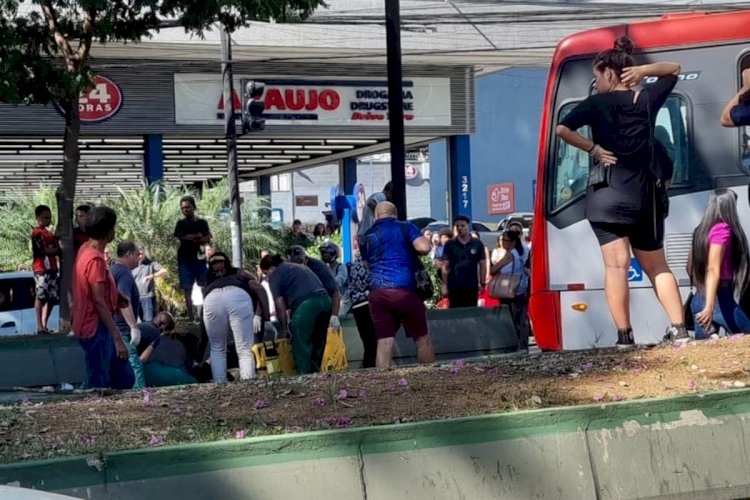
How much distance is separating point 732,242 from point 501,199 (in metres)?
39.2

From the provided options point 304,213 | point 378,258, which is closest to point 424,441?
point 378,258

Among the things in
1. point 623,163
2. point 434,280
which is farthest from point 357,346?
point 434,280

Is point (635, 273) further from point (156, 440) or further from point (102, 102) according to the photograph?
point (102, 102)

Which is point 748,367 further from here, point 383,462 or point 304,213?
point 304,213

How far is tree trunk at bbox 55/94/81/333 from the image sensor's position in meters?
14.6

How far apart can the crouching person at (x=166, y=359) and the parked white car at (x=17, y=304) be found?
7.26 m

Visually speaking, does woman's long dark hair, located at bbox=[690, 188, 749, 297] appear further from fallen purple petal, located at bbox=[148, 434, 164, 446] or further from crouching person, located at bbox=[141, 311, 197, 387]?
fallen purple petal, located at bbox=[148, 434, 164, 446]

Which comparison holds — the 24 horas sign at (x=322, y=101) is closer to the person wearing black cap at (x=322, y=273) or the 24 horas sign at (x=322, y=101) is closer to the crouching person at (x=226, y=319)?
the person wearing black cap at (x=322, y=273)

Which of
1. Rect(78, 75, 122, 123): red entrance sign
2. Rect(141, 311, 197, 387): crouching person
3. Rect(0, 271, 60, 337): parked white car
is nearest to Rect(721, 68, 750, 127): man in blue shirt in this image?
Rect(141, 311, 197, 387): crouching person

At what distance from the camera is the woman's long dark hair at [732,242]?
31.4 ft

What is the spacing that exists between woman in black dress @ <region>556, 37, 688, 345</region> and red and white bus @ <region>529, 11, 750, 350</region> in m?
2.79

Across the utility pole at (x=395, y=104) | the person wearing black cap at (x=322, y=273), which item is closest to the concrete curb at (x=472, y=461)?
the person wearing black cap at (x=322, y=273)

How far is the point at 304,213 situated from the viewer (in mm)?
80750

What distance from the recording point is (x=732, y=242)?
9680 mm
